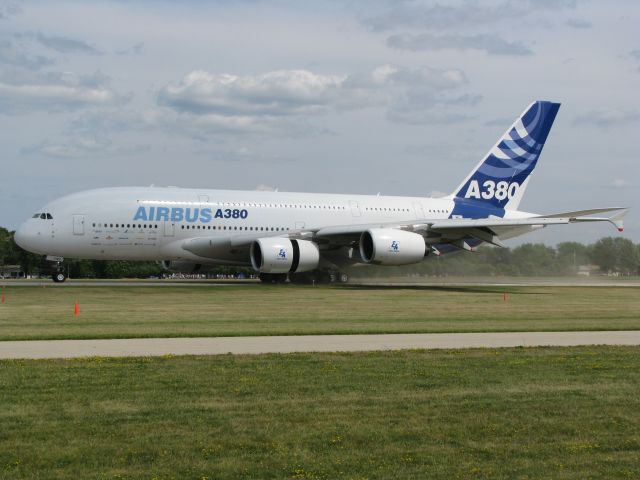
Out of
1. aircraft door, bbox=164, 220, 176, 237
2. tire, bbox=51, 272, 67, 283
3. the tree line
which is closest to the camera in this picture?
aircraft door, bbox=164, 220, 176, 237

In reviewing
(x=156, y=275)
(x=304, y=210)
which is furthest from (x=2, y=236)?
(x=304, y=210)

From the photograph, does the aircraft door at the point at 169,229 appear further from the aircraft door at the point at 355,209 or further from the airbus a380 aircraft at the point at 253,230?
the aircraft door at the point at 355,209

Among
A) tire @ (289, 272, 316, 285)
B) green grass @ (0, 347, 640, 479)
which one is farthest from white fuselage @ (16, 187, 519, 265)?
green grass @ (0, 347, 640, 479)

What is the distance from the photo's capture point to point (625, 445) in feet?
30.1

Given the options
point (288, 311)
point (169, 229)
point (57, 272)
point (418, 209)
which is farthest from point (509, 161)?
point (288, 311)

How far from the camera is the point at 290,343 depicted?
1727 centimetres

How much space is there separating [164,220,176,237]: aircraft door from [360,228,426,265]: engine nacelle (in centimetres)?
864

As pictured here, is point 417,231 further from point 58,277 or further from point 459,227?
point 58,277

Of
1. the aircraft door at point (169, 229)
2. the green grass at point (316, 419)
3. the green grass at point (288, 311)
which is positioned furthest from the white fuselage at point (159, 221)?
the green grass at point (316, 419)

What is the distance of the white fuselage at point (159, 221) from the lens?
39.5 metres

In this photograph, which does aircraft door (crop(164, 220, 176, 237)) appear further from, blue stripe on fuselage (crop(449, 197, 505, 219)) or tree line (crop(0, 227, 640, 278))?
blue stripe on fuselage (crop(449, 197, 505, 219))

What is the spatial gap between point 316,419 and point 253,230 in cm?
3261

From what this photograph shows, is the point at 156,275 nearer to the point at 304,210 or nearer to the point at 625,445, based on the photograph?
the point at 304,210

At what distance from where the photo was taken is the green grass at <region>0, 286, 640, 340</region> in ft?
66.5
